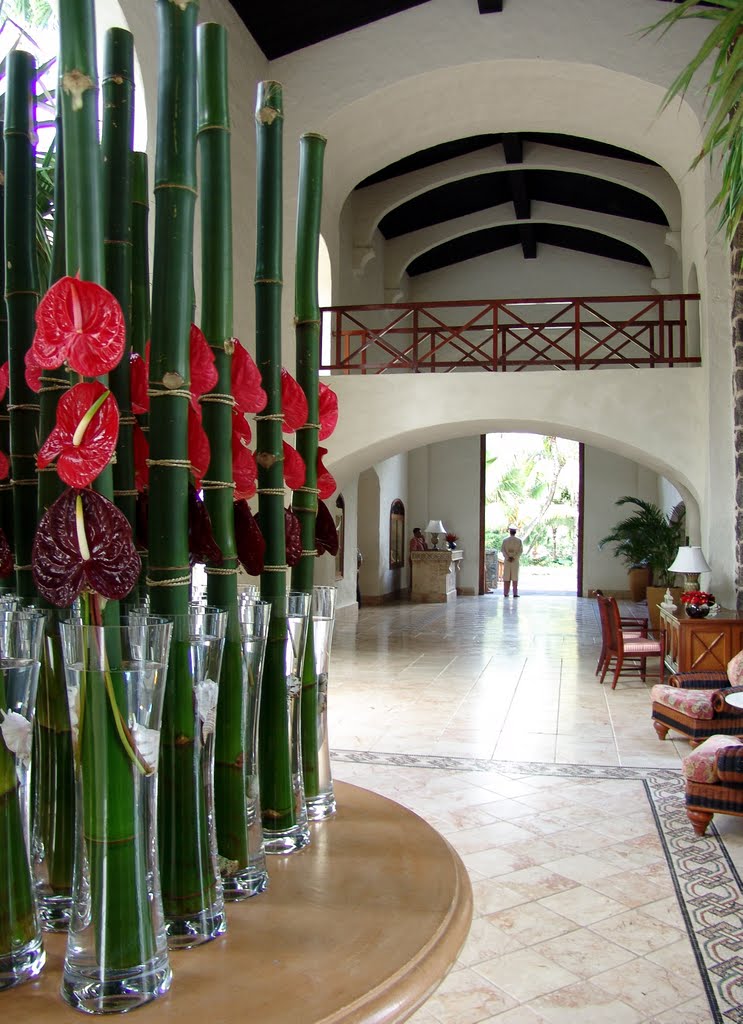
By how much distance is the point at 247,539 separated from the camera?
1058 mm

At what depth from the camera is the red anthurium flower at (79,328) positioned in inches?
29.5

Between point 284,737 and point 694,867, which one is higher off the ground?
point 284,737

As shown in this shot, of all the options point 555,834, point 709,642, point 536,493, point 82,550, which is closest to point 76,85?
point 82,550

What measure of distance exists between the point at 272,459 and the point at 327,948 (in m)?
0.59

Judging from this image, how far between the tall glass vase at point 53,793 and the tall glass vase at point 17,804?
0.29 feet

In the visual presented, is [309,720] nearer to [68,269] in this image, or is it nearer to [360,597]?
[68,269]

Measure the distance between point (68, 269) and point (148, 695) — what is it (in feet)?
1.22

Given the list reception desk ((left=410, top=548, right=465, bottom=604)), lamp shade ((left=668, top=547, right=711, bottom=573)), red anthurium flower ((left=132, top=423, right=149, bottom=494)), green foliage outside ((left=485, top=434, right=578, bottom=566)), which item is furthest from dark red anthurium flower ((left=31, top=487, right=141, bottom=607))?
green foliage outside ((left=485, top=434, right=578, bottom=566))

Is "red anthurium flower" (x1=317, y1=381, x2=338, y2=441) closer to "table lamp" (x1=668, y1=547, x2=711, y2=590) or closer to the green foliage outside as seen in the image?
"table lamp" (x1=668, y1=547, x2=711, y2=590)

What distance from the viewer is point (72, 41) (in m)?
0.79

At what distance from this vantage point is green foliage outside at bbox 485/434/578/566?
28156 mm

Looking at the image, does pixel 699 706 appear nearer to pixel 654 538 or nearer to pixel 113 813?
pixel 113 813

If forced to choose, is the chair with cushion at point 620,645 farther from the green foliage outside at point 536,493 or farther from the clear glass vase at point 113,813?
the green foliage outside at point 536,493

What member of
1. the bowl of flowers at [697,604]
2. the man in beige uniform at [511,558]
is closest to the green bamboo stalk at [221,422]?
the bowl of flowers at [697,604]
